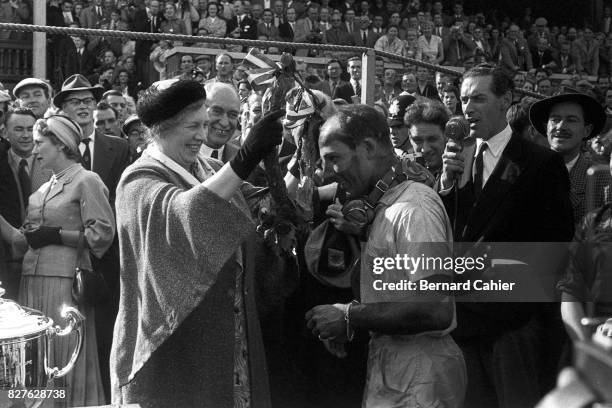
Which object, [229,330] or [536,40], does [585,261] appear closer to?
[229,330]

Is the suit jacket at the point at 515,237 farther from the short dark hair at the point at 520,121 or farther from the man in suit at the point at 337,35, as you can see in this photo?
the man in suit at the point at 337,35

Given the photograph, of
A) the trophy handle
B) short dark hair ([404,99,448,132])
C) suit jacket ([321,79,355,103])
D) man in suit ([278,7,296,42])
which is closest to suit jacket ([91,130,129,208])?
suit jacket ([321,79,355,103])

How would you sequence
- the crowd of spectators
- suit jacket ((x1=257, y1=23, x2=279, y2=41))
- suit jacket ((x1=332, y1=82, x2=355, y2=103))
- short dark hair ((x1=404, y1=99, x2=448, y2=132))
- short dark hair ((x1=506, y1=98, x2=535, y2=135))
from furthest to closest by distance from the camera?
suit jacket ((x1=257, y1=23, x2=279, y2=41))
the crowd of spectators
suit jacket ((x1=332, y1=82, x2=355, y2=103))
short dark hair ((x1=506, y1=98, x2=535, y2=135))
short dark hair ((x1=404, y1=99, x2=448, y2=132))

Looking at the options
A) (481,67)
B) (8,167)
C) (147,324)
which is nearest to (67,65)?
(8,167)

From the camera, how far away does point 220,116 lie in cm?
441

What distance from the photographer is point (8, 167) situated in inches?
195

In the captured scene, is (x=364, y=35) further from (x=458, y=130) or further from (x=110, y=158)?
(x=458, y=130)

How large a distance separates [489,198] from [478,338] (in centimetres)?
50

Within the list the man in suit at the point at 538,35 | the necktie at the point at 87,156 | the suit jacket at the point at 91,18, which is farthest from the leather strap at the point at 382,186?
the man in suit at the point at 538,35

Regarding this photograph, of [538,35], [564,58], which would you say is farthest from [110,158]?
[538,35]

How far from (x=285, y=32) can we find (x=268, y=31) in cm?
37

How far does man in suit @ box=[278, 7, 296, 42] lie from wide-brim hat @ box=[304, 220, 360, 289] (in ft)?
39.5

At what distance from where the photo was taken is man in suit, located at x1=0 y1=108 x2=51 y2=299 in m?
4.78

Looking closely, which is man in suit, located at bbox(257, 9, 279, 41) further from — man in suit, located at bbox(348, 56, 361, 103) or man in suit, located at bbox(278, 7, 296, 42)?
man in suit, located at bbox(348, 56, 361, 103)
